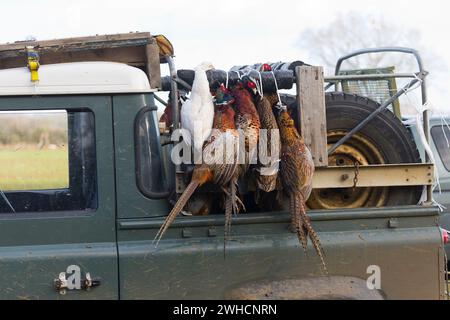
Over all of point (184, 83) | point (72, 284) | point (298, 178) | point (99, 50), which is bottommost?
point (72, 284)

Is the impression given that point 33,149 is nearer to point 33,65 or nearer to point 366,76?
point 33,65

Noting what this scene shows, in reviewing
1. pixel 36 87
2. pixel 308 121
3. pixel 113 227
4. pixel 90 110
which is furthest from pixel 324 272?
pixel 36 87

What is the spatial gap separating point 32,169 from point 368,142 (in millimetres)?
1905

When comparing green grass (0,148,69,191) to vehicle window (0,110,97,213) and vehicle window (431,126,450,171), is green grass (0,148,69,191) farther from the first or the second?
vehicle window (431,126,450,171)

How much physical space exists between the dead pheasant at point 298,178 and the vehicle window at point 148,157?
66 centimetres

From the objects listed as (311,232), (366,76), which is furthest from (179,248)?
(366,76)

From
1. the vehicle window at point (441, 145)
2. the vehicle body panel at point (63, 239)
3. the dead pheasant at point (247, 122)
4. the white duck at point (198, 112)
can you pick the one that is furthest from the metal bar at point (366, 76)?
the vehicle window at point (441, 145)

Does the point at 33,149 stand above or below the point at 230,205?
above

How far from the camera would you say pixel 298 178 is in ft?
11.8

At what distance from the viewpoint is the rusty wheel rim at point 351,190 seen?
3.97m

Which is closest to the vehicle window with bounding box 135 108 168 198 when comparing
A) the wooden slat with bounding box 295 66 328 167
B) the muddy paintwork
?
the muddy paintwork

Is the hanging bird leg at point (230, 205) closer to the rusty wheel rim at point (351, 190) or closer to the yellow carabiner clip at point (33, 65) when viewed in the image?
the rusty wheel rim at point (351, 190)

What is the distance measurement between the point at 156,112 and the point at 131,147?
250mm

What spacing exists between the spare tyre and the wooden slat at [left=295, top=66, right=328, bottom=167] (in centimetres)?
19
